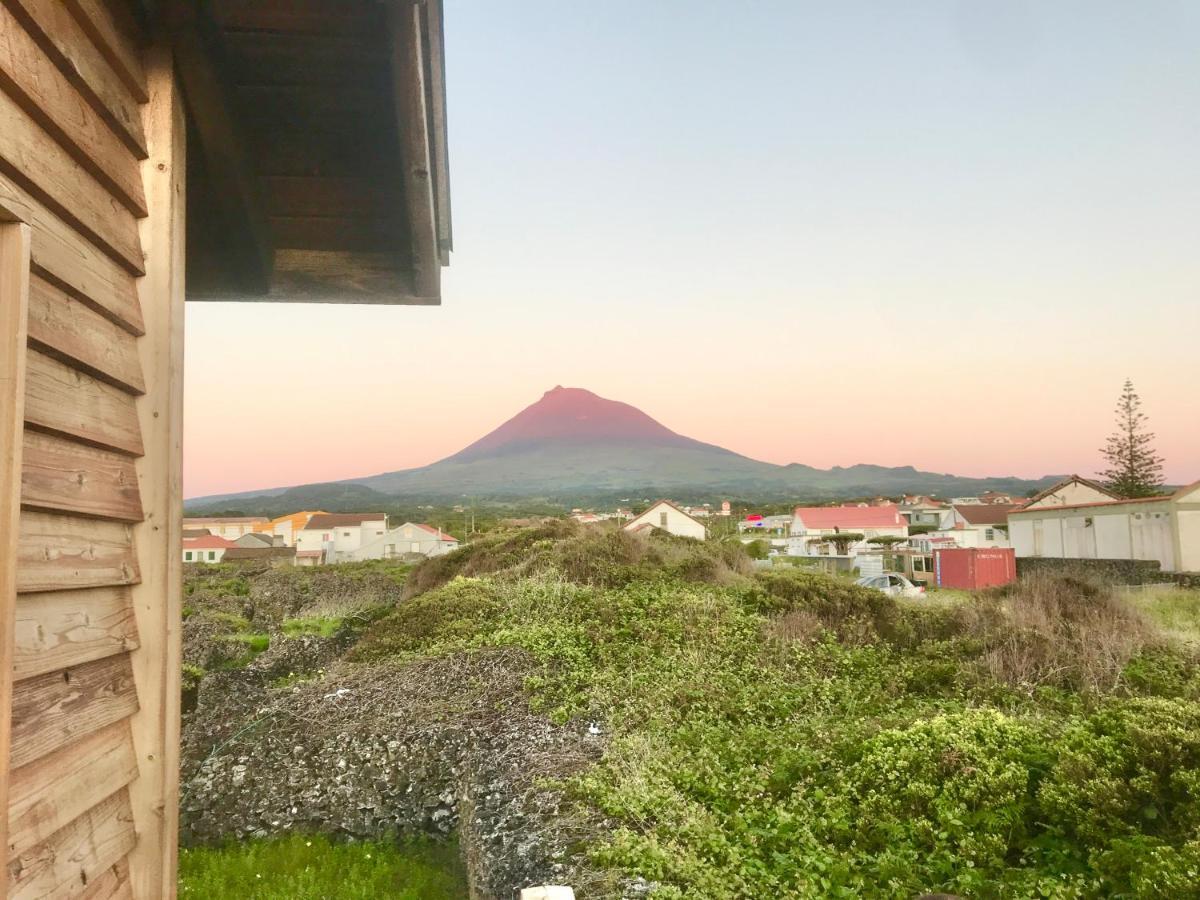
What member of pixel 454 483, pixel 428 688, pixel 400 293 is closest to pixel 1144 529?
pixel 428 688

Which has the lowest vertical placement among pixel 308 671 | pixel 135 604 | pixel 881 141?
pixel 308 671

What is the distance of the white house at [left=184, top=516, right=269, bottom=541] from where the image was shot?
7162cm

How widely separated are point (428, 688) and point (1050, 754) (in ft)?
19.0

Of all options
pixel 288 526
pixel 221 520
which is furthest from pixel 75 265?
pixel 221 520

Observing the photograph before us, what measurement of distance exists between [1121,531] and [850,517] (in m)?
32.6

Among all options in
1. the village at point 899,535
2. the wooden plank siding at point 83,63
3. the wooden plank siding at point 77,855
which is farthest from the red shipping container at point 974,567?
the wooden plank siding at point 83,63

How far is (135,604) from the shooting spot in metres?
2.15

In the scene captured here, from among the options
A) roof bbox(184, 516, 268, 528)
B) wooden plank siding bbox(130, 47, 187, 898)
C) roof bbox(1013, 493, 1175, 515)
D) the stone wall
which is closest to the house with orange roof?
roof bbox(184, 516, 268, 528)

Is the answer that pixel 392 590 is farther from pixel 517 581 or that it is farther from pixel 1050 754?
pixel 1050 754

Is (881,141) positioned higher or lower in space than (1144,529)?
higher

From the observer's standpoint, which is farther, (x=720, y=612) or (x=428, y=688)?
(x=720, y=612)

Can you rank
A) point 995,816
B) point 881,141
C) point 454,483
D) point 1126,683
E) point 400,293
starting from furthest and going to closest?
point 454,483 → point 881,141 → point 1126,683 → point 995,816 → point 400,293

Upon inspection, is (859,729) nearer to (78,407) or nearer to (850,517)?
(78,407)

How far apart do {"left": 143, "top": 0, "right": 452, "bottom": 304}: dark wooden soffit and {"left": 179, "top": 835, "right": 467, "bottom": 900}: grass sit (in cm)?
421
